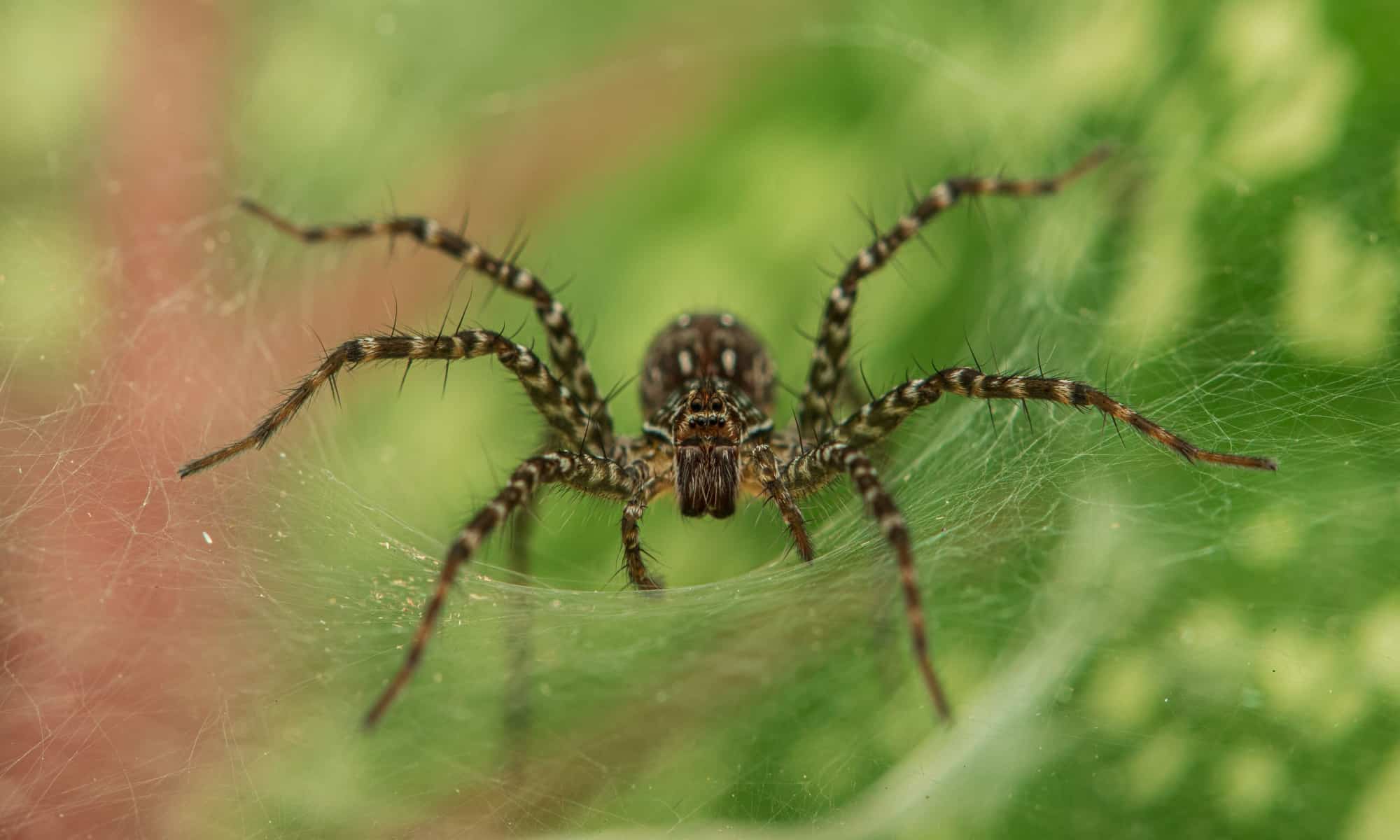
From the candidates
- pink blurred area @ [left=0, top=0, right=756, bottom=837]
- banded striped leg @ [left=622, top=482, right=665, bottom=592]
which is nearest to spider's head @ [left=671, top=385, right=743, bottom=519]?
banded striped leg @ [left=622, top=482, right=665, bottom=592]

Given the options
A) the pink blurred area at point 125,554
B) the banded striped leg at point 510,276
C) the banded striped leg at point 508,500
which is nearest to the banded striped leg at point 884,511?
the banded striped leg at point 508,500

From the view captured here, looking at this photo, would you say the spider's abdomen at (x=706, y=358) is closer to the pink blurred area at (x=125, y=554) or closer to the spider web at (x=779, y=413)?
the spider web at (x=779, y=413)

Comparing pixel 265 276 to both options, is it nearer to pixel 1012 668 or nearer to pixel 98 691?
pixel 98 691

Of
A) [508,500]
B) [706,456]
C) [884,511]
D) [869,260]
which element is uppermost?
[869,260]

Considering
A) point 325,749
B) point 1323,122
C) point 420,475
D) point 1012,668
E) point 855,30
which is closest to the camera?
point 325,749

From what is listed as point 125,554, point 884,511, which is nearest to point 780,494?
point 884,511

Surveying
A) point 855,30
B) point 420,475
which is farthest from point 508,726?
point 855,30

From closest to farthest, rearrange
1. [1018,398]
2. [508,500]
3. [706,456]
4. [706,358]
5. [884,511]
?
[884,511]
[508,500]
[1018,398]
[706,456]
[706,358]

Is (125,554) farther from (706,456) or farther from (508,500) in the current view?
(706,456)
